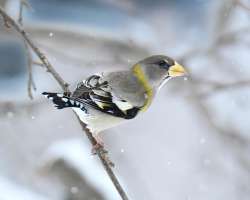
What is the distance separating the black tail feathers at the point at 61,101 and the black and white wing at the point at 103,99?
0.07ft

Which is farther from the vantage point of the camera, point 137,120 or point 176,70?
point 137,120

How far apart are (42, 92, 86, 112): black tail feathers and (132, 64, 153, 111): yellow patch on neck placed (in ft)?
0.82

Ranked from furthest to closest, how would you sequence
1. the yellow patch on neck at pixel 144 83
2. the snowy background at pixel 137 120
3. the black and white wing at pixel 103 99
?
the snowy background at pixel 137 120 < the yellow patch on neck at pixel 144 83 < the black and white wing at pixel 103 99

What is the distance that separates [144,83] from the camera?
248 centimetres

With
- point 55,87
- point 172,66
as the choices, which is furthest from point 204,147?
point 172,66

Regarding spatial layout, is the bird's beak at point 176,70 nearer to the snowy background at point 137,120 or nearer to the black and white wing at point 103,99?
the black and white wing at point 103,99

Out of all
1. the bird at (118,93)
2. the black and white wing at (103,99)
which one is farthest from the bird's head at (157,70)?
→ the black and white wing at (103,99)

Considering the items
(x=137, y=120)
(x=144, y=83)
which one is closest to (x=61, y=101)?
(x=144, y=83)

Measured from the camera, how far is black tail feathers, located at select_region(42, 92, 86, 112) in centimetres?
222

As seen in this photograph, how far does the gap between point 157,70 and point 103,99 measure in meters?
0.25

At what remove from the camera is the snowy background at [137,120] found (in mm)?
4934

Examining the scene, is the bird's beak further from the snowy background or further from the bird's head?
the snowy background

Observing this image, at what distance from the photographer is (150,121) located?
18.3ft

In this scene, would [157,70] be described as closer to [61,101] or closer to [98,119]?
[98,119]
